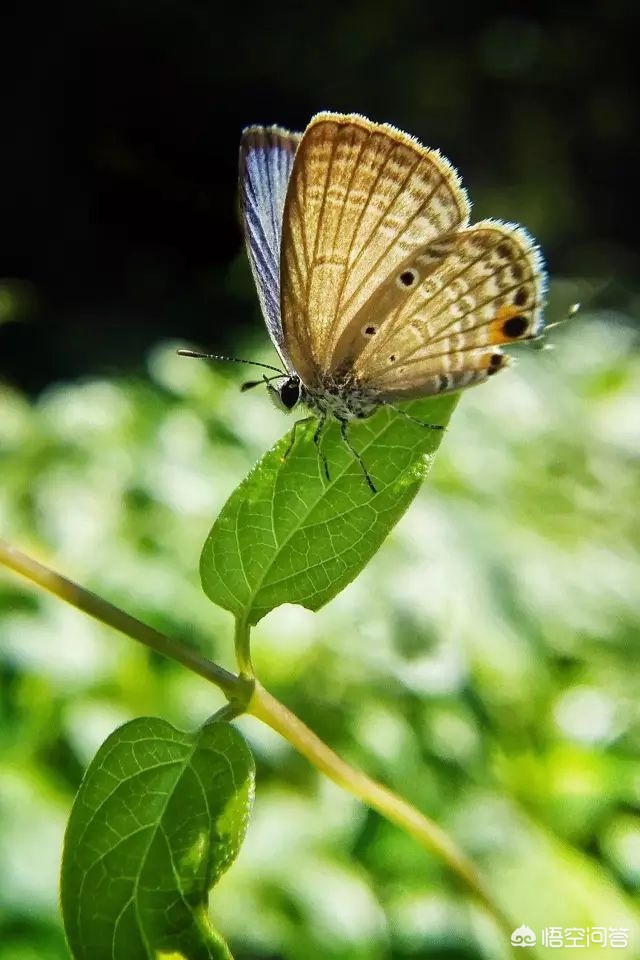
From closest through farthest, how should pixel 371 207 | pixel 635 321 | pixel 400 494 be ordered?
pixel 400 494 → pixel 371 207 → pixel 635 321

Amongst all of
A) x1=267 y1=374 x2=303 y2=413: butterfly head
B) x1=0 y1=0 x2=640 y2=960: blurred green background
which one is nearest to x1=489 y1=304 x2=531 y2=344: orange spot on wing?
x1=267 y1=374 x2=303 y2=413: butterfly head

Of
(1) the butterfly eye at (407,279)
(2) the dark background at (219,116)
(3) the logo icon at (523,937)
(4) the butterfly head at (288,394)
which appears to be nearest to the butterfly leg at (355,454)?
(1) the butterfly eye at (407,279)

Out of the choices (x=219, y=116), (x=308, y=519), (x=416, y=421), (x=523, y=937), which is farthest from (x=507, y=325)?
(x=219, y=116)

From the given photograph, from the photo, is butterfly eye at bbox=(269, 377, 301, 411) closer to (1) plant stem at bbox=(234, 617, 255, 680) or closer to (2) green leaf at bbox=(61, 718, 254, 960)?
(1) plant stem at bbox=(234, 617, 255, 680)

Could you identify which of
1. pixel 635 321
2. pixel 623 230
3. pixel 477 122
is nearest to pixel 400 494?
pixel 635 321

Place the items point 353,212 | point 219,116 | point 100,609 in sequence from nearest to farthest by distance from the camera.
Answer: point 100,609
point 353,212
point 219,116

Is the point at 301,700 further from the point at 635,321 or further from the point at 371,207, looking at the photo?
the point at 635,321

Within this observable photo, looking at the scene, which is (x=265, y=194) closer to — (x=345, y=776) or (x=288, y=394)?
(x=288, y=394)
